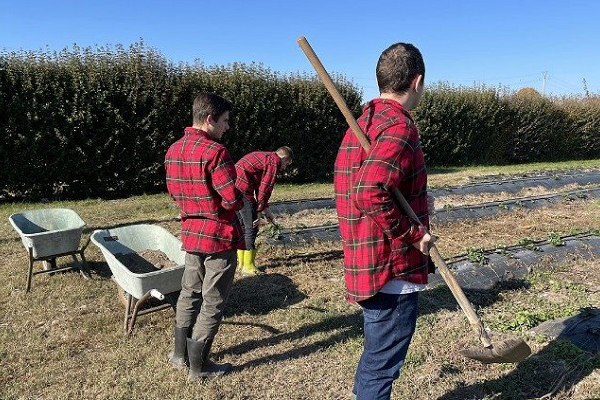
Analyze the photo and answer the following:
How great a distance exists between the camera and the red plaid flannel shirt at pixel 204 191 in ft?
10.4

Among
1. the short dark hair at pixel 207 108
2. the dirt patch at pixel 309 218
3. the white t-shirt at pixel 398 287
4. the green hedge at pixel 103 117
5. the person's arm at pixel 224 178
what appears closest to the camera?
the white t-shirt at pixel 398 287

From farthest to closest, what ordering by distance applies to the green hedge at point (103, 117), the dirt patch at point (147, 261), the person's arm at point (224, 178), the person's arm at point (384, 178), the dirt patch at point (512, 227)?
the green hedge at point (103, 117), the dirt patch at point (512, 227), the dirt patch at point (147, 261), the person's arm at point (224, 178), the person's arm at point (384, 178)

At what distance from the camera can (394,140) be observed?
2088 millimetres

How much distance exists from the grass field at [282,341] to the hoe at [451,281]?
655 mm

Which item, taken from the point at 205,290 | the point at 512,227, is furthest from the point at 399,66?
the point at 512,227

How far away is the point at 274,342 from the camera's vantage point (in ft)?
13.8

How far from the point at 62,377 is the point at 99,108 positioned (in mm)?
8518

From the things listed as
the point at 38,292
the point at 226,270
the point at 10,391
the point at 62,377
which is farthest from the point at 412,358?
the point at 38,292

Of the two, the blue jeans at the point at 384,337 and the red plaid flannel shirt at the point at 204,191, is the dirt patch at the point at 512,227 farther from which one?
the blue jeans at the point at 384,337

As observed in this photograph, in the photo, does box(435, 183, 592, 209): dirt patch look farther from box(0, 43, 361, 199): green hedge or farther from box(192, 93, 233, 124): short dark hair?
box(192, 93, 233, 124): short dark hair

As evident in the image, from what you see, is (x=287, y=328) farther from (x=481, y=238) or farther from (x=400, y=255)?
(x=481, y=238)

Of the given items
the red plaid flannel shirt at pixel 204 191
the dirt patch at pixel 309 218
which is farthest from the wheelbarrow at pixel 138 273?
the dirt patch at pixel 309 218

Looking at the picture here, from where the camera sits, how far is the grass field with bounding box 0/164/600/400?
3.47m

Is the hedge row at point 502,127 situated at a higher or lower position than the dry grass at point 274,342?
higher
